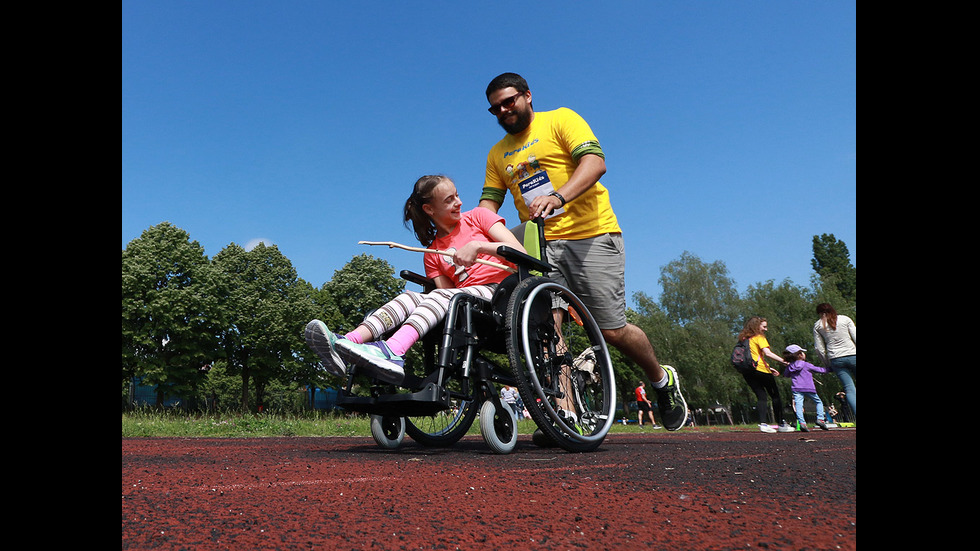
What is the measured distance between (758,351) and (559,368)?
23.7 feet

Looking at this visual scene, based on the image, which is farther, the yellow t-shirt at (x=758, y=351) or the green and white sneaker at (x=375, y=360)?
the yellow t-shirt at (x=758, y=351)

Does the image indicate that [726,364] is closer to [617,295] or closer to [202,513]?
[617,295]

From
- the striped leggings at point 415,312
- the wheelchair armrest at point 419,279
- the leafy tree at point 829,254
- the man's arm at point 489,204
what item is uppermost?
the leafy tree at point 829,254

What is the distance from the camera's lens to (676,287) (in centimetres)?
4125

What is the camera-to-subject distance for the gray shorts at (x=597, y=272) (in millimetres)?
4324

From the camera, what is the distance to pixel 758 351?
1000 centimetres

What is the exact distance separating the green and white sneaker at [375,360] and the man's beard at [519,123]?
2091mm

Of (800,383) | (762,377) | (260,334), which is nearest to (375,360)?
(762,377)

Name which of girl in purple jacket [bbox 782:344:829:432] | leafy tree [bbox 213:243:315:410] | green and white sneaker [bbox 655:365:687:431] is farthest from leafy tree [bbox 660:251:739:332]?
green and white sneaker [bbox 655:365:687:431]

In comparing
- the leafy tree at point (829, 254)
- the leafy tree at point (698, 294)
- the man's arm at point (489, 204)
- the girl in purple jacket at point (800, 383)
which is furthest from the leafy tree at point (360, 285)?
the leafy tree at point (829, 254)

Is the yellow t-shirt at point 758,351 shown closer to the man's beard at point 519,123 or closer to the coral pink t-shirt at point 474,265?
the man's beard at point 519,123

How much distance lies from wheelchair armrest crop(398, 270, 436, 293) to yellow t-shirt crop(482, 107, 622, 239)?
93 cm

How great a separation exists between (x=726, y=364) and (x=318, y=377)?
23.0 m
